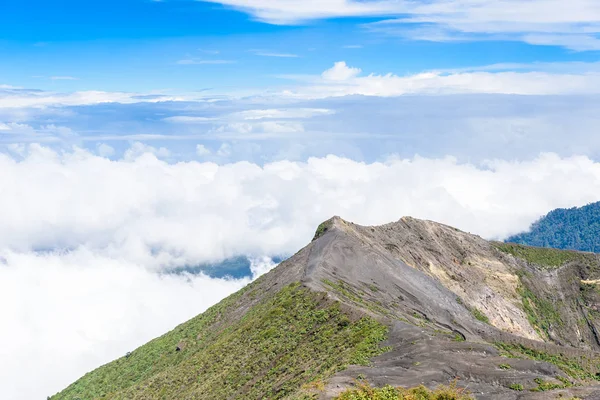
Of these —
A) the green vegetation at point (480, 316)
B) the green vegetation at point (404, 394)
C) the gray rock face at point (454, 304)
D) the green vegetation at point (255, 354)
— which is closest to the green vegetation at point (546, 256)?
the gray rock face at point (454, 304)

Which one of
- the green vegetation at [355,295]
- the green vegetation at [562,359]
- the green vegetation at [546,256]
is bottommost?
the green vegetation at [546,256]

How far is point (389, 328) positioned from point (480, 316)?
4863cm

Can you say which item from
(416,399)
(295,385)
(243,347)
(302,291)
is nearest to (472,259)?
(302,291)

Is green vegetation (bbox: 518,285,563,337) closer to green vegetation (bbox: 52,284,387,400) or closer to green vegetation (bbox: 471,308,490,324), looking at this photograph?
green vegetation (bbox: 471,308,490,324)

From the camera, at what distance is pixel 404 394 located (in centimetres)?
3816

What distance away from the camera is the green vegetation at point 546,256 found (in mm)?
128750

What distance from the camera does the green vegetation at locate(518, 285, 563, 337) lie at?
11038 centimetres

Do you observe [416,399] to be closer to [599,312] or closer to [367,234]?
[367,234]

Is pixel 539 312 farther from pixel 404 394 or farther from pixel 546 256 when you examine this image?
pixel 404 394

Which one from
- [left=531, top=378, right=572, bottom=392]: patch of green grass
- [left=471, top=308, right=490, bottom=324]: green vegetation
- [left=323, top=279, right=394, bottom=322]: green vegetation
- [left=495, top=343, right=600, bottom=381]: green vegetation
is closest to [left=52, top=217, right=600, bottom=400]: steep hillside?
[left=531, top=378, right=572, bottom=392]: patch of green grass

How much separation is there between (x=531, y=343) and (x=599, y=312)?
58.0m

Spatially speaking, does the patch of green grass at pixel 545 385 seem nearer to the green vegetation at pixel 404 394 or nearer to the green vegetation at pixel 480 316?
the green vegetation at pixel 404 394

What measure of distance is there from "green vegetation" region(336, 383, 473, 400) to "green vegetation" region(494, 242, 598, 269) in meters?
95.8

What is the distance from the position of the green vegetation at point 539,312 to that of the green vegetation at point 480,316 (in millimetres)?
15306
